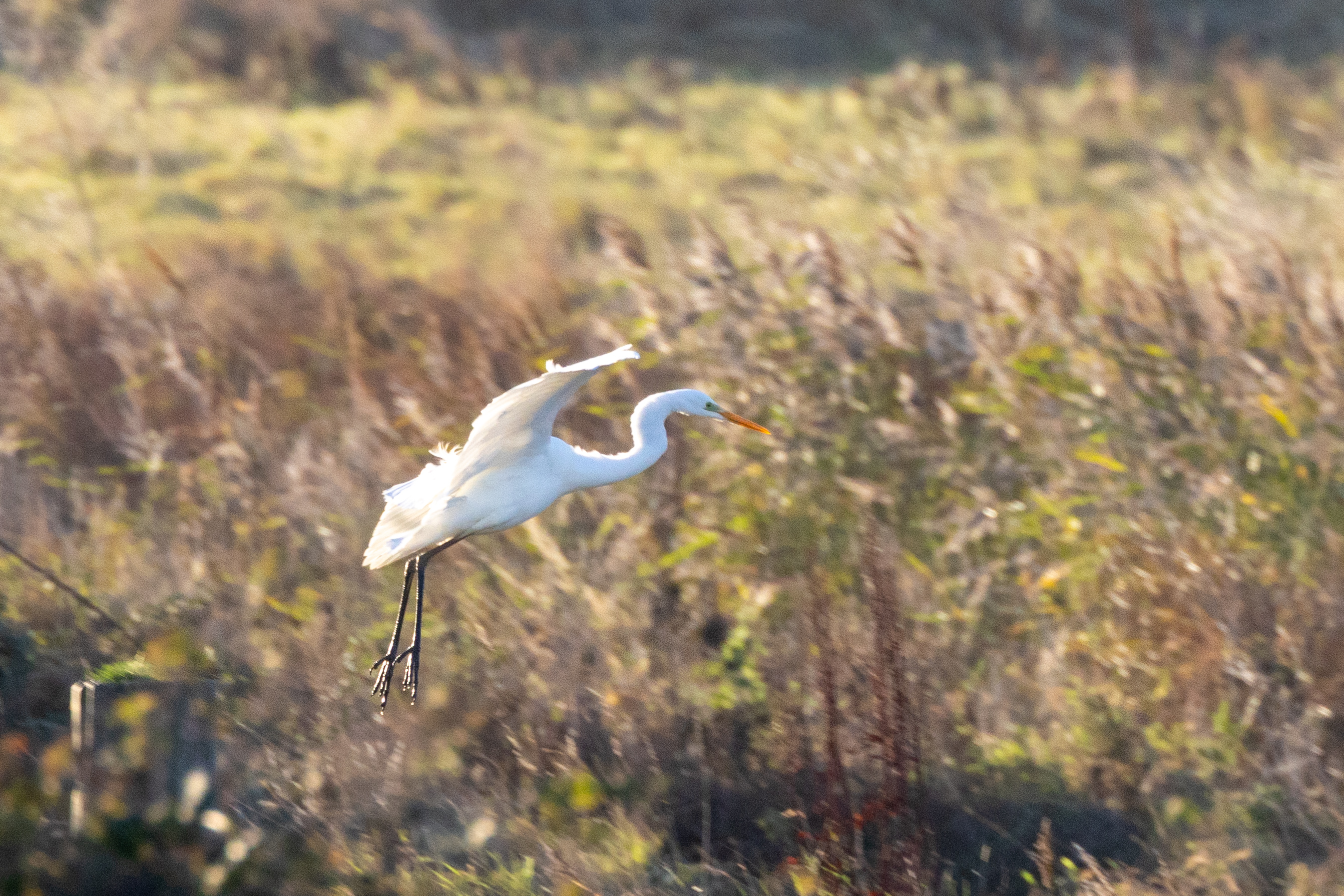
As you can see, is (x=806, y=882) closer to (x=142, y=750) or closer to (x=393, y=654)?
(x=393, y=654)

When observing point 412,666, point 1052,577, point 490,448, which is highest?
point 490,448

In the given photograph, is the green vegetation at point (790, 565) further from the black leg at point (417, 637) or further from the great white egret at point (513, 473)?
the great white egret at point (513, 473)

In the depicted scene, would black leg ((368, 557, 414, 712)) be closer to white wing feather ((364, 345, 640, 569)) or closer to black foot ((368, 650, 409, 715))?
black foot ((368, 650, 409, 715))

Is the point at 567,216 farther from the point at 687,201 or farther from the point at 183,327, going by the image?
the point at 183,327

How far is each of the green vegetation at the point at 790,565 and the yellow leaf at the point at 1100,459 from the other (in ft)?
0.07

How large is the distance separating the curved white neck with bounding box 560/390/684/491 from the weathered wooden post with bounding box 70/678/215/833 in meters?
0.97

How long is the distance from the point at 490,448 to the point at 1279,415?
275cm

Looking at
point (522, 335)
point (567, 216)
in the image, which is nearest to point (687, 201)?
point (567, 216)

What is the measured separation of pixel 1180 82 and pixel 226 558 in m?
12.6

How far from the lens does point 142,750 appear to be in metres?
2.93

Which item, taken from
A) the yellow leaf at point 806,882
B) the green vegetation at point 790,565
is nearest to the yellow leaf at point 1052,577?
the green vegetation at point 790,565

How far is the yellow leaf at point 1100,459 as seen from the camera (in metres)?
5.00

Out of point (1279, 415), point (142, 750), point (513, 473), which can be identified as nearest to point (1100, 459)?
point (1279, 415)

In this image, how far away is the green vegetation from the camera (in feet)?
14.8
